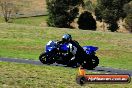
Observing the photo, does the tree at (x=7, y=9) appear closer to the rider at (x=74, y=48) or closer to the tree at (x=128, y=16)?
the tree at (x=128, y=16)

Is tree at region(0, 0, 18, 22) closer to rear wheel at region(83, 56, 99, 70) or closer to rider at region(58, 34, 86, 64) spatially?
rear wheel at region(83, 56, 99, 70)

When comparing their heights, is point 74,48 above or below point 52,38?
above

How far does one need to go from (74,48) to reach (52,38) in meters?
19.0

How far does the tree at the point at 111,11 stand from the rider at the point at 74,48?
45.6 meters

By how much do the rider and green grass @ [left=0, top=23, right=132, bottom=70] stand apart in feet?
25.2

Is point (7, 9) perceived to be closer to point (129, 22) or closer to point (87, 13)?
point (87, 13)

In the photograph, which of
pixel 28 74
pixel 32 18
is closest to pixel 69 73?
pixel 28 74

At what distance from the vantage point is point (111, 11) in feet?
230

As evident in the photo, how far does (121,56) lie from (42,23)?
41.5 m

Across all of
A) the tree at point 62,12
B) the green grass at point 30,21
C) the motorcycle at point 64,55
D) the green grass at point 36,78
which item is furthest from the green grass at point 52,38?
the green grass at point 30,21

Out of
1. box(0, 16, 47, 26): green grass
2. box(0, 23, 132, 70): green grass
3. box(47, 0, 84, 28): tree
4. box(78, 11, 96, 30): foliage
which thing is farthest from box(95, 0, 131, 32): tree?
box(0, 23, 132, 70): green grass

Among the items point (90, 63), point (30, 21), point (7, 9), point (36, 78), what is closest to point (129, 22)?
point (30, 21)

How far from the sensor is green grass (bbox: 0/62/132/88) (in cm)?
1630

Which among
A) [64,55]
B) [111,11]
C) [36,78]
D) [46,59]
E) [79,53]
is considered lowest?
[111,11]
